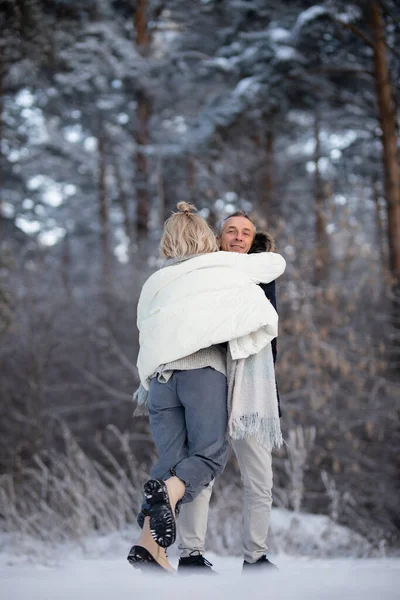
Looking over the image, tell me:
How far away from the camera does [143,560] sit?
9.20 ft

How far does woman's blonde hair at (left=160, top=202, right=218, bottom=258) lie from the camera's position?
3240mm

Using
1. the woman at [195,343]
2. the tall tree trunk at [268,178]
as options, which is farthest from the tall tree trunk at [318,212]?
the woman at [195,343]

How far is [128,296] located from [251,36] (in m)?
4.41

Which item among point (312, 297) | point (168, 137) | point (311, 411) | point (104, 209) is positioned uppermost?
point (168, 137)

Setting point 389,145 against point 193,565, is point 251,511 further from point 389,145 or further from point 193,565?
point 389,145

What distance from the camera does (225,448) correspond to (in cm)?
313

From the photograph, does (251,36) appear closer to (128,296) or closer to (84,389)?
(128,296)

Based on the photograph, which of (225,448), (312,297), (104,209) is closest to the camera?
(225,448)

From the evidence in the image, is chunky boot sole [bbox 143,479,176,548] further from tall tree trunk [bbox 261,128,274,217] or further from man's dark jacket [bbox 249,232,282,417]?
tall tree trunk [bbox 261,128,274,217]

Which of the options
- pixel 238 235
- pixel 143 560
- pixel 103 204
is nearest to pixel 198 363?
pixel 238 235

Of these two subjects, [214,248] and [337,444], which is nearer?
[214,248]

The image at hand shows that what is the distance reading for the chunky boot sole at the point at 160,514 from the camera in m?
2.81

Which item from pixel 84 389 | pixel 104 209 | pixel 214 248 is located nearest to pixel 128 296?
pixel 84 389

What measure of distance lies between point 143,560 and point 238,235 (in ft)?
5.50
